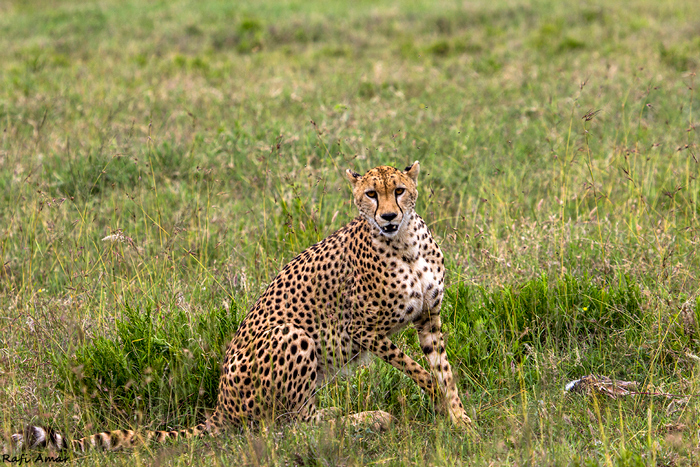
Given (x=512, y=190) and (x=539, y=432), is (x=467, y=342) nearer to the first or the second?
(x=539, y=432)

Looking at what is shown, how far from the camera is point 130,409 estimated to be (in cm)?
319

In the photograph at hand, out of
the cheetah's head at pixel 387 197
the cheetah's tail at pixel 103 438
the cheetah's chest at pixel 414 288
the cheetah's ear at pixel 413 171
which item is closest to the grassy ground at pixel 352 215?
the cheetah's tail at pixel 103 438

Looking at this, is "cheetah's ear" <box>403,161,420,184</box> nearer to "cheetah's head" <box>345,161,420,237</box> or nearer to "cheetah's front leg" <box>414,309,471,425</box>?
"cheetah's head" <box>345,161,420,237</box>

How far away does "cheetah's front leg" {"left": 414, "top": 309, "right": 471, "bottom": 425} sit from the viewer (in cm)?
296

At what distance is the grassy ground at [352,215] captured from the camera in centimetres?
285

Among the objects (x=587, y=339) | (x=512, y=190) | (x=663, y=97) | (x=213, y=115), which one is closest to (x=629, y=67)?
(x=663, y=97)

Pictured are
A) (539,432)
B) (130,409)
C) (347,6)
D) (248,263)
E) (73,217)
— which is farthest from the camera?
(347,6)

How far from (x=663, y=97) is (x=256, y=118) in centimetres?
438

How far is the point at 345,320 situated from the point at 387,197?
657 mm

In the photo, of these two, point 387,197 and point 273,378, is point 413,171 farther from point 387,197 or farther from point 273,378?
point 273,378

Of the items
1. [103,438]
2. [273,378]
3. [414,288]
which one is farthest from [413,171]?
[103,438]

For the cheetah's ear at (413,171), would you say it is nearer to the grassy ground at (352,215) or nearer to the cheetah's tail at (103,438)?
the grassy ground at (352,215)

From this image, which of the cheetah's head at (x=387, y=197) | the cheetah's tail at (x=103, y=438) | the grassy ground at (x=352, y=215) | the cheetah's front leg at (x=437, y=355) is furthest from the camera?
the cheetah's front leg at (x=437, y=355)

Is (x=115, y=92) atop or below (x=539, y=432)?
atop
